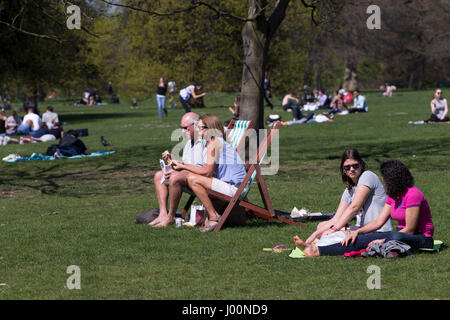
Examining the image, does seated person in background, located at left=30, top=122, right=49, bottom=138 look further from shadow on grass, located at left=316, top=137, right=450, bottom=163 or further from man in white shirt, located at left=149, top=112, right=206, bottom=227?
man in white shirt, located at left=149, top=112, right=206, bottom=227

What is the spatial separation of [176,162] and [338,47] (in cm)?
6012

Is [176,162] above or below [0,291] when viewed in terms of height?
above

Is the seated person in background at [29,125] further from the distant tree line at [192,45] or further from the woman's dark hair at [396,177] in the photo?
the woman's dark hair at [396,177]

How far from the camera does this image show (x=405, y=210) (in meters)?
7.49

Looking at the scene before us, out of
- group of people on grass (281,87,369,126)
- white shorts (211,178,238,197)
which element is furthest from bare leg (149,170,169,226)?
group of people on grass (281,87,369,126)

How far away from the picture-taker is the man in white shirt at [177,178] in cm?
944

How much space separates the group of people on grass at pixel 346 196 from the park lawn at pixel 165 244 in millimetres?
232

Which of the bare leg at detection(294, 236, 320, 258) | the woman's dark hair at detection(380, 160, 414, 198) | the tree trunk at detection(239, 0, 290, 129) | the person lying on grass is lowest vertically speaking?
the bare leg at detection(294, 236, 320, 258)

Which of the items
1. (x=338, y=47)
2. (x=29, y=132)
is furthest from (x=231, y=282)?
(x=338, y=47)

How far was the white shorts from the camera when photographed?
923 centimetres

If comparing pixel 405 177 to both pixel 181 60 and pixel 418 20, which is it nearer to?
pixel 181 60

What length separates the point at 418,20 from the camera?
3076 inches

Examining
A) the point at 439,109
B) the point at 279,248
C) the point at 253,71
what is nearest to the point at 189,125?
the point at 279,248

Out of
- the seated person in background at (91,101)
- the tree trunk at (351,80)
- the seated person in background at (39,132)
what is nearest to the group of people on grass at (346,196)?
the seated person in background at (39,132)
